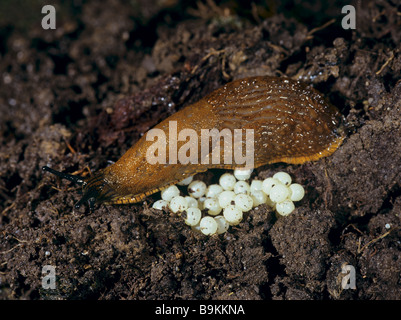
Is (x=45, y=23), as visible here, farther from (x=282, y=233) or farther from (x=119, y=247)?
(x=282, y=233)

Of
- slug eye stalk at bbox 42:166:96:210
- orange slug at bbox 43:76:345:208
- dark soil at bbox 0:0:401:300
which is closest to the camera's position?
dark soil at bbox 0:0:401:300

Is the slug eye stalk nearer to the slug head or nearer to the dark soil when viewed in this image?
the slug head

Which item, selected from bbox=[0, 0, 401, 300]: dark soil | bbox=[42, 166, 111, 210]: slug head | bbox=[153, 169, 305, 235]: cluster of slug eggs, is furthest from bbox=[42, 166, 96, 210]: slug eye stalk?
bbox=[153, 169, 305, 235]: cluster of slug eggs

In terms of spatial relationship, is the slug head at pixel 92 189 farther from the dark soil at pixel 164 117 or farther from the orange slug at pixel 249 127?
the dark soil at pixel 164 117

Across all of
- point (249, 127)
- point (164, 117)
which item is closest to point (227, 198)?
point (249, 127)

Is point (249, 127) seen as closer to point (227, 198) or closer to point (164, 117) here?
point (227, 198)

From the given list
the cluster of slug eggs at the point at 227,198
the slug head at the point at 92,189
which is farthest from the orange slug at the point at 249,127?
the cluster of slug eggs at the point at 227,198
